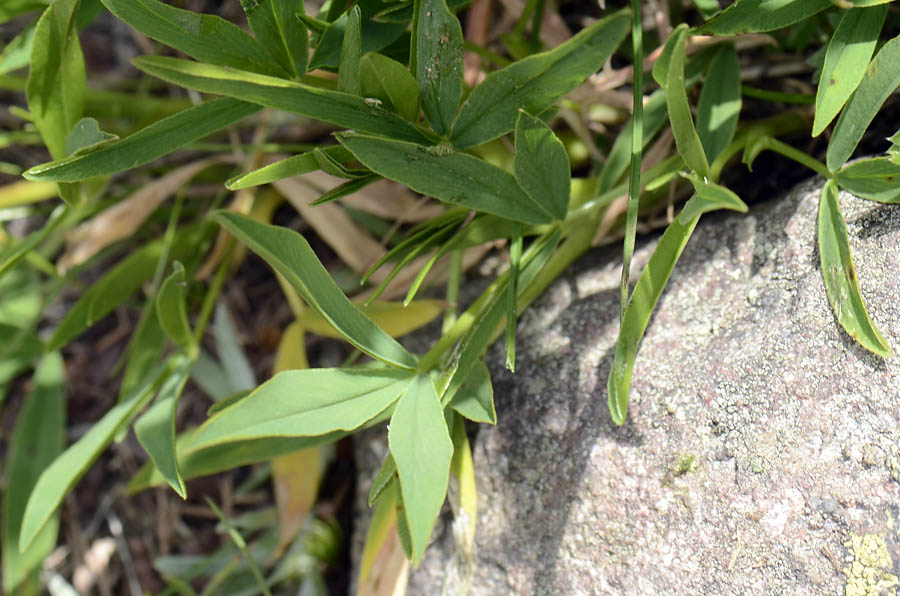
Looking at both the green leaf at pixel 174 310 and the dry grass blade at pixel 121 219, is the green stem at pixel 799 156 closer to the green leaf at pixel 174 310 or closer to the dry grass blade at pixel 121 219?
the green leaf at pixel 174 310

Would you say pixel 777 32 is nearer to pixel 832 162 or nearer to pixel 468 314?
pixel 832 162

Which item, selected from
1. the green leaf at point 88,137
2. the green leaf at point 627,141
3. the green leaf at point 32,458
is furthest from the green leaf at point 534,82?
the green leaf at point 32,458

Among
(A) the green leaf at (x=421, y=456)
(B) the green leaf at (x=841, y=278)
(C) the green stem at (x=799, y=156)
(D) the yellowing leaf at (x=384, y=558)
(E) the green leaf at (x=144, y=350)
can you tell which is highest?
(C) the green stem at (x=799, y=156)

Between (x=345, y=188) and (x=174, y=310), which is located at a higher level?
(x=345, y=188)

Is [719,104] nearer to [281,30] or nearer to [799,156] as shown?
[799,156]

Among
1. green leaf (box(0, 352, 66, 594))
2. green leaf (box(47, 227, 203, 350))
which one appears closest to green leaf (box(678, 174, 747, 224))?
green leaf (box(47, 227, 203, 350))

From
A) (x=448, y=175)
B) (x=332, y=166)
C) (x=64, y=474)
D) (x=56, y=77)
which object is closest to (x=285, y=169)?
(x=332, y=166)
